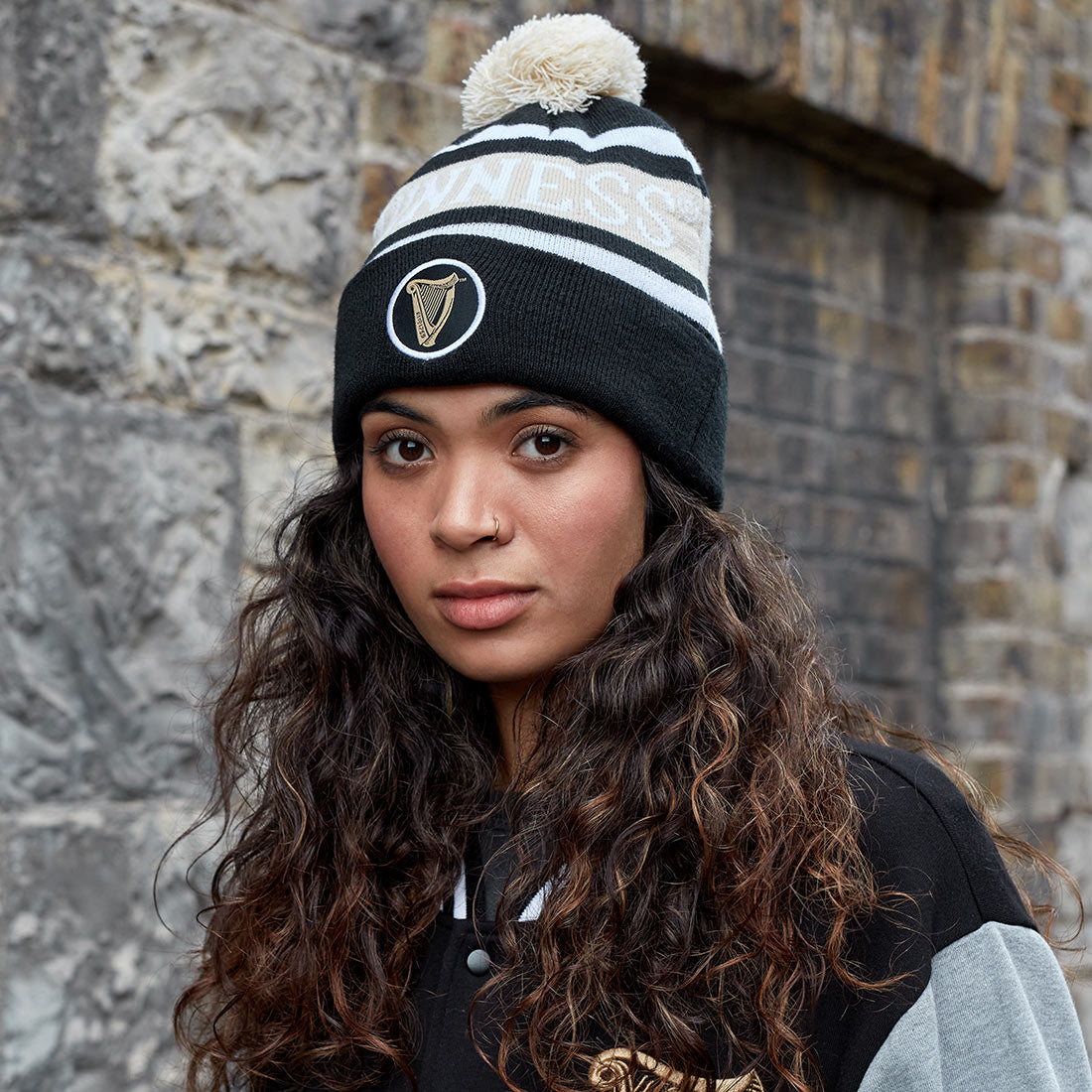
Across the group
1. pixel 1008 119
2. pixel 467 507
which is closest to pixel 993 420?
pixel 1008 119

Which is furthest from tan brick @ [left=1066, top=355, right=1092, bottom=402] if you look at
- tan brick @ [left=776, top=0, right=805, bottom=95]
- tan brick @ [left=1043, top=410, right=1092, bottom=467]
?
tan brick @ [left=776, top=0, right=805, bottom=95]

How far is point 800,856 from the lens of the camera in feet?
4.91

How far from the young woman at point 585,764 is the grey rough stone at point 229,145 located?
62cm

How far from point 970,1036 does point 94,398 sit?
1.45m

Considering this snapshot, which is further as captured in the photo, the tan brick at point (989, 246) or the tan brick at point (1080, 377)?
the tan brick at point (1080, 377)

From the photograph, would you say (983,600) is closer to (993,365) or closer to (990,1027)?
(993,365)

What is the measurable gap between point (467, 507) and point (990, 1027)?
717 mm

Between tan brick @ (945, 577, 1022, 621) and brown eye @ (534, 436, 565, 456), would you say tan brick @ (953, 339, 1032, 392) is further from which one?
brown eye @ (534, 436, 565, 456)

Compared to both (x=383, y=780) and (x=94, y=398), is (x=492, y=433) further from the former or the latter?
(x=94, y=398)

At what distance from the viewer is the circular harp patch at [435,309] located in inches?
61.2

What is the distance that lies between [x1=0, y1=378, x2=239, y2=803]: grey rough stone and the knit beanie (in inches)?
21.9

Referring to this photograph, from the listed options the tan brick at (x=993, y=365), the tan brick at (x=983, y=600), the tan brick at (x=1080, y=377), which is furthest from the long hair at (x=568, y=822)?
the tan brick at (x=1080, y=377)

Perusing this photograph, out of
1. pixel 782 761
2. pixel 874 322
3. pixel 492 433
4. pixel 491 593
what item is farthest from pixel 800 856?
pixel 874 322

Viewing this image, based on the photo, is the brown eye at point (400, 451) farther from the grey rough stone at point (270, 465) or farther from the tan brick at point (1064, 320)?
the tan brick at point (1064, 320)
